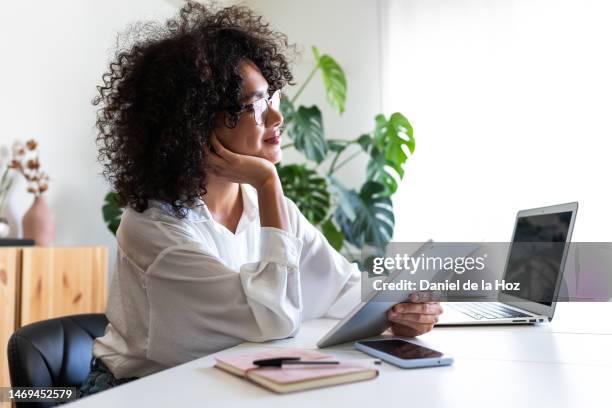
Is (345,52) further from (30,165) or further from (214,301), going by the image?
(214,301)

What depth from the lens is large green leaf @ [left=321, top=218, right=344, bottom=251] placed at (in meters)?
3.00

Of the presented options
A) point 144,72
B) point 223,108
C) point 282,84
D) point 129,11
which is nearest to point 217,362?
point 223,108

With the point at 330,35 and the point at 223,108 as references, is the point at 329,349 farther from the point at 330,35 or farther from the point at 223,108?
the point at 330,35

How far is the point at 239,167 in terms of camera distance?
1.22 meters

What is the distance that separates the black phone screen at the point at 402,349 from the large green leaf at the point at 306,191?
2.15 metres

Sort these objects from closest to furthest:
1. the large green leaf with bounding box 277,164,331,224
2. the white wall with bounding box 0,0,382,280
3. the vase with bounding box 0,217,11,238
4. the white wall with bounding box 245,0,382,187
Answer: the vase with bounding box 0,217,11,238
the white wall with bounding box 0,0,382,280
the large green leaf with bounding box 277,164,331,224
the white wall with bounding box 245,0,382,187

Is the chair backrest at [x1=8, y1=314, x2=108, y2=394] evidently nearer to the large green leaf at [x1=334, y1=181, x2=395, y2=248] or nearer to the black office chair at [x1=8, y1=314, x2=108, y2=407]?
the black office chair at [x1=8, y1=314, x2=108, y2=407]

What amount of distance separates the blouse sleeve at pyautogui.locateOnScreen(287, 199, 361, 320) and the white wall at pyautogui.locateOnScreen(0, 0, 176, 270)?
160 centimetres

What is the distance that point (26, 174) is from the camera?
8.34 ft

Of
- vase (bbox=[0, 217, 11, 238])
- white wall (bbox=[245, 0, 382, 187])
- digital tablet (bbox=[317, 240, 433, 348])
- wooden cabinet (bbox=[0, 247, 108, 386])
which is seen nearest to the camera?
digital tablet (bbox=[317, 240, 433, 348])

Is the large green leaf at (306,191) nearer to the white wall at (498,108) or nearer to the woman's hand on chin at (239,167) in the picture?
the white wall at (498,108)

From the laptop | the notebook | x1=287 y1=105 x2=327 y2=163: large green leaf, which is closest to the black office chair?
the notebook

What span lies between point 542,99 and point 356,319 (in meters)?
2.41

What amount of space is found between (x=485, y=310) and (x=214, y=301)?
673 mm
